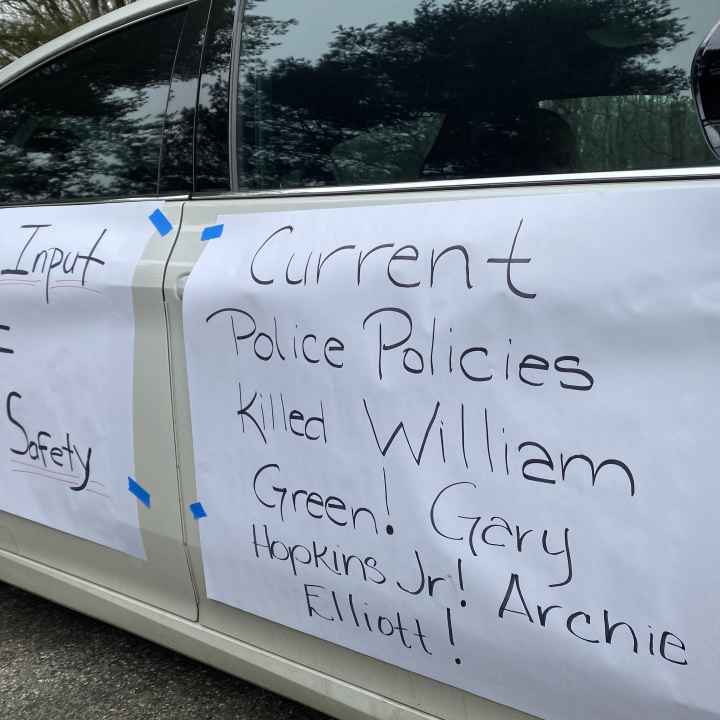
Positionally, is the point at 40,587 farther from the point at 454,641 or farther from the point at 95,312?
the point at 454,641

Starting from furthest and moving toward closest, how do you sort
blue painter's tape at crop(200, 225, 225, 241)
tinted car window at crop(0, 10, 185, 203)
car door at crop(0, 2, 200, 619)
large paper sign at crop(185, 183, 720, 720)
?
tinted car window at crop(0, 10, 185, 203) < car door at crop(0, 2, 200, 619) < blue painter's tape at crop(200, 225, 225, 241) < large paper sign at crop(185, 183, 720, 720)

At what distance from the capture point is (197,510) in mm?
1914

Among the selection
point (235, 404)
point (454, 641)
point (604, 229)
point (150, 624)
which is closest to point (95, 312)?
point (235, 404)

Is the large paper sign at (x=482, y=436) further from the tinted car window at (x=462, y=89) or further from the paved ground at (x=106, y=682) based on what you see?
the paved ground at (x=106, y=682)

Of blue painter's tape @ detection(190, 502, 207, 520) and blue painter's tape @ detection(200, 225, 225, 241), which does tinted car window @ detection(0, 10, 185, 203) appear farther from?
blue painter's tape @ detection(190, 502, 207, 520)

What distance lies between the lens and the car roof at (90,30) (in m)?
2.25

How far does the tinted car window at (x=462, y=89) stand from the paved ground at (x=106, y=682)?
1331 millimetres

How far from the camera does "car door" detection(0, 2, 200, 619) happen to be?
2.02 m

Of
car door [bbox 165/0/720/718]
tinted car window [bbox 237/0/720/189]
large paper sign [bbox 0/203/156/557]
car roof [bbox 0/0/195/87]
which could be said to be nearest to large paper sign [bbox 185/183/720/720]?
car door [bbox 165/0/720/718]

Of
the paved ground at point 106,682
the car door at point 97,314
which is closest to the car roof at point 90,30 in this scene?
the car door at point 97,314

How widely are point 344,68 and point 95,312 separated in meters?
0.80

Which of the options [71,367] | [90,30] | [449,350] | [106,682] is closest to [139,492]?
[71,367]

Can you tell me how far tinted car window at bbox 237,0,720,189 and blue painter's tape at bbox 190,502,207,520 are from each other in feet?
2.30

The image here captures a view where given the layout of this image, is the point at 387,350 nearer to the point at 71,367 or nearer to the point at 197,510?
the point at 197,510
